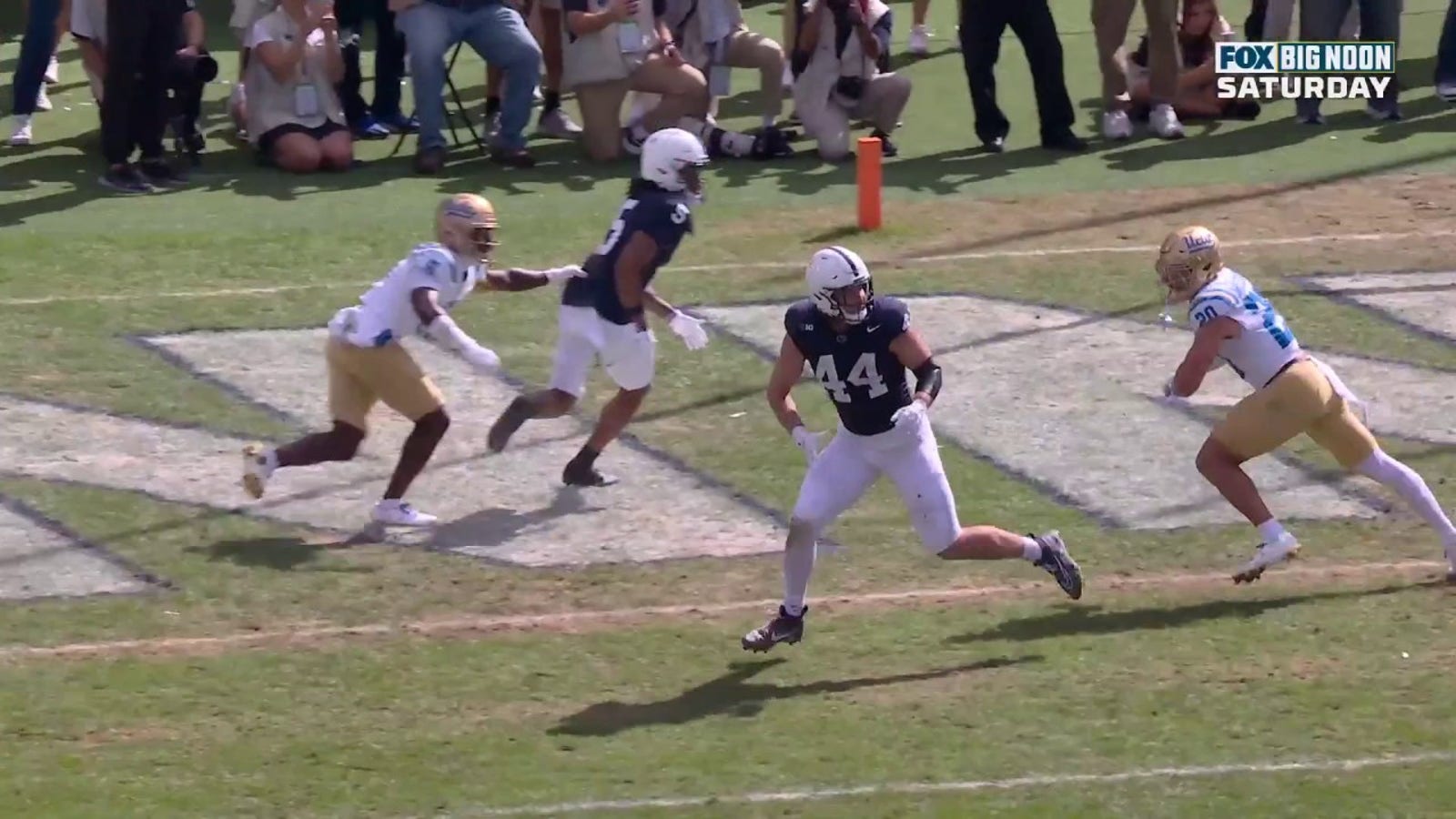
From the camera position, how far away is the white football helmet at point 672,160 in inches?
412

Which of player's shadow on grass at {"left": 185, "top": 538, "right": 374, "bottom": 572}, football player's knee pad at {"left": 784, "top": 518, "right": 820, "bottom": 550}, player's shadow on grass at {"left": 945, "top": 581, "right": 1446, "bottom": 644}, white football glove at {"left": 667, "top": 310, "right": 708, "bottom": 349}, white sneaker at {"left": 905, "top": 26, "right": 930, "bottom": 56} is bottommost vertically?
player's shadow on grass at {"left": 945, "top": 581, "right": 1446, "bottom": 644}

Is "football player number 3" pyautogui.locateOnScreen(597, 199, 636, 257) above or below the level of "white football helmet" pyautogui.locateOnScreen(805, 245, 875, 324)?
below

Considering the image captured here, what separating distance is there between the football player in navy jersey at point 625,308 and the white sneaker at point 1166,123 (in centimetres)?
748

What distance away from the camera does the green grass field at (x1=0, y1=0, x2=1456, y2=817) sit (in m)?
7.69

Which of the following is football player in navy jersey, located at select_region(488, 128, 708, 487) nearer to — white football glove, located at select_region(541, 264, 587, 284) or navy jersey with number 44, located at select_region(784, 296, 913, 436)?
white football glove, located at select_region(541, 264, 587, 284)

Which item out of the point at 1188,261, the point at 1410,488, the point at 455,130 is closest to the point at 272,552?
the point at 1188,261

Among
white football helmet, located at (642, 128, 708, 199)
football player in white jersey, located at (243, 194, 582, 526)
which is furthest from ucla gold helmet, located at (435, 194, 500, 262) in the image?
white football helmet, located at (642, 128, 708, 199)

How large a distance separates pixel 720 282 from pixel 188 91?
4239 millimetres

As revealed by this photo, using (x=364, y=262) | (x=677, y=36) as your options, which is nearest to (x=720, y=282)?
(x=364, y=262)

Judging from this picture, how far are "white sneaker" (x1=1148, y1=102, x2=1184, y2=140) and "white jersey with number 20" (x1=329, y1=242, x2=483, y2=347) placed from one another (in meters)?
8.56

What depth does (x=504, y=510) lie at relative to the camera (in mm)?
10539

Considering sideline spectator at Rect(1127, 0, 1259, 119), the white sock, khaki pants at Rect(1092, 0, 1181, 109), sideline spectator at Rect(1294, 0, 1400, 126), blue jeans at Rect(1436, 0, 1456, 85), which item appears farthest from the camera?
blue jeans at Rect(1436, 0, 1456, 85)

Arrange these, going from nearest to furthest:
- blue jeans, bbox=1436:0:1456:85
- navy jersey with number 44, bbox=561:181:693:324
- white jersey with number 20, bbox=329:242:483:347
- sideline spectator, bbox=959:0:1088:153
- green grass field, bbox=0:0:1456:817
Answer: green grass field, bbox=0:0:1456:817 < white jersey with number 20, bbox=329:242:483:347 < navy jersey with number 44, bbox=561:181:693:324 < sideline spectator, bbox=959:0:1088:153 < blue jeans, bbox=1436:0:1456:85

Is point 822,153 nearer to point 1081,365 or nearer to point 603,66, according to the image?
point 603,66
